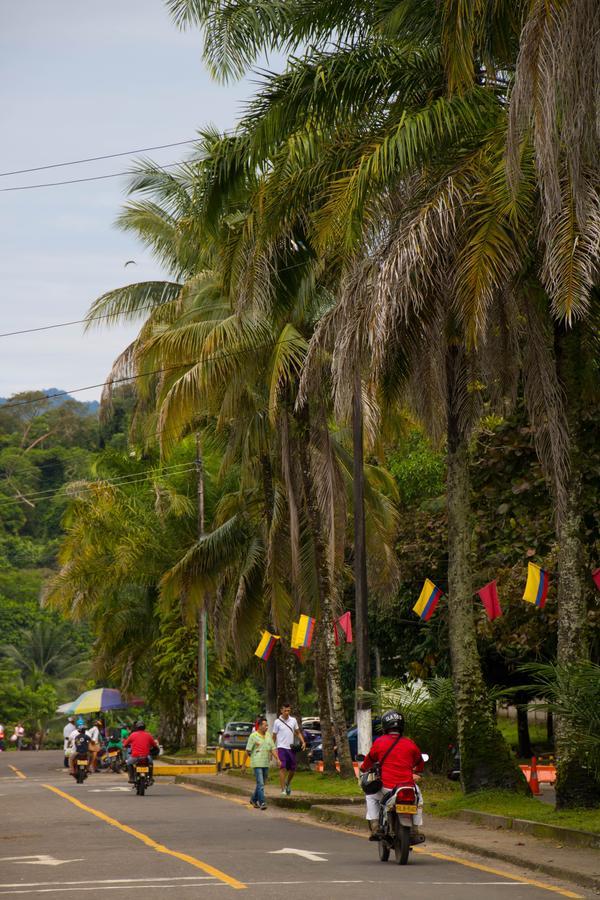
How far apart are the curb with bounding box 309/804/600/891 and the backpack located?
14646mm

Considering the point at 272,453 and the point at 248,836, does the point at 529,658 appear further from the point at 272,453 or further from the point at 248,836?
the point at 248,836

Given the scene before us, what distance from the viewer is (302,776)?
97.6 ft

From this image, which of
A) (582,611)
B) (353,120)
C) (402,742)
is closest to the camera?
(402,742)

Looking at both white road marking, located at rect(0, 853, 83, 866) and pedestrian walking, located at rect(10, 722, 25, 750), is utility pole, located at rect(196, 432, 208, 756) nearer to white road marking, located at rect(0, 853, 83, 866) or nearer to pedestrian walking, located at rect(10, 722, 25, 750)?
white road marking, located at rect(0, 853, 83, 866)

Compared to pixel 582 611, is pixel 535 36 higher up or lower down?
higher up

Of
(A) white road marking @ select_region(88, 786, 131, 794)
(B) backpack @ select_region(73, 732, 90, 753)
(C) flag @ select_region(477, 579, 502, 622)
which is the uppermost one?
(C) flag @ select_region(477, 579, 502, 622)

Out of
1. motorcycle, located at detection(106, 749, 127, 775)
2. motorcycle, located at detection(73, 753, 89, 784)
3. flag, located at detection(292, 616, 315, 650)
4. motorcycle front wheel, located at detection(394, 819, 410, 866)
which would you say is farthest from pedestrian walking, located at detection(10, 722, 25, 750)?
motorcycle front wheel, located at detection(394, 819, 410, 866)

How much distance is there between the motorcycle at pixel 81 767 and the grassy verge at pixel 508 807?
14.3 m

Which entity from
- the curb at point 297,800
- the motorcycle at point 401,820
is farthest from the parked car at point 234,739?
the motorcycle at point 401,820

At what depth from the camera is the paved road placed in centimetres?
1173

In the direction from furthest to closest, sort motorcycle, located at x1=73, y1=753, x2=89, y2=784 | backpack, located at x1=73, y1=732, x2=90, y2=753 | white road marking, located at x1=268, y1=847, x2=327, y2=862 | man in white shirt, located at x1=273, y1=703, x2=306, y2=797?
backpack, located at x1=73, y1=732, x2=90, y2=753 < motorcycle, located at x1=73, y1=753, x2=89, y2=784 < man in white shirt, located at x1=273, y1=703, x2=306, y2=797 < white road marking, located at x1=268, y1=847, x2=327, y2=862

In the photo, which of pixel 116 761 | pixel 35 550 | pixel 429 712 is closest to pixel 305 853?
pixel 429 712

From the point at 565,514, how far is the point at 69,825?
8.86 meters

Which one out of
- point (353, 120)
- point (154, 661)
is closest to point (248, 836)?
point (353, 120)
